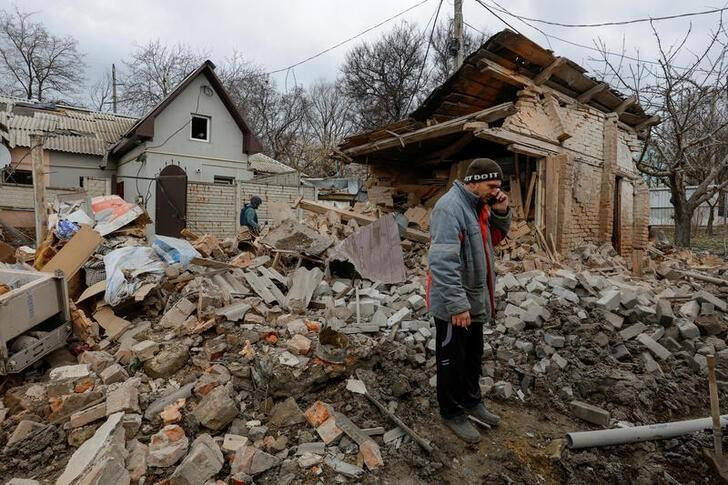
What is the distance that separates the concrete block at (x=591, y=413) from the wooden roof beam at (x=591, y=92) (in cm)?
786

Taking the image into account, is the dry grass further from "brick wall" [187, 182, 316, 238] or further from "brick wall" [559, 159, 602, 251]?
"brick wall" [187, 182, 316, 238]

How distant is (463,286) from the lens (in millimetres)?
2893

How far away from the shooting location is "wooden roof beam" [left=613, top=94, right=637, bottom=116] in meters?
9.67

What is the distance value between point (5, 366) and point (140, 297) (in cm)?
146

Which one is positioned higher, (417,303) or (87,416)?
(417,303)

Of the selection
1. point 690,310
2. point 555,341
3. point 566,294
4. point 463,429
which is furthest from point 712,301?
point 463,429

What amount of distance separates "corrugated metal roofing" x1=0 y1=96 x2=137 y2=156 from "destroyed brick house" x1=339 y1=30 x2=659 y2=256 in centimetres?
1349

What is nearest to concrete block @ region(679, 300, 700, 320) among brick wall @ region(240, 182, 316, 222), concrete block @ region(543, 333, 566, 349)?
concrete block @ region(543, 333, 566, 349)

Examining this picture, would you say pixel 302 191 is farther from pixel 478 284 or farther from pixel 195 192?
pixel 478 284

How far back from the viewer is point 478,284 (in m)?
2.90

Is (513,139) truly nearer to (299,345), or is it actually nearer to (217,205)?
(299,345)

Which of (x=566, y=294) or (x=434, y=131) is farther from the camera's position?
(x=434, y=131)

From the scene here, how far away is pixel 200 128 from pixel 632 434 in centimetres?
1870

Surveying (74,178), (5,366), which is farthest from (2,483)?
(74,178)
